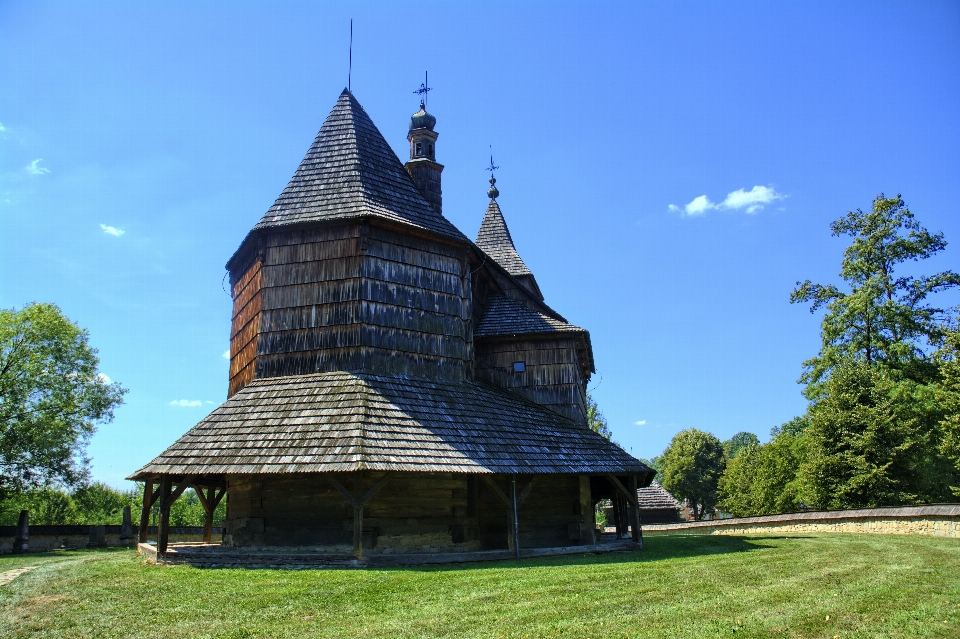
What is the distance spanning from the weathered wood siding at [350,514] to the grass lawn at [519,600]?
6.74ft

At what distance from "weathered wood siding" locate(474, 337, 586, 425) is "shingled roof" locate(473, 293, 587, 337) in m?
0.30

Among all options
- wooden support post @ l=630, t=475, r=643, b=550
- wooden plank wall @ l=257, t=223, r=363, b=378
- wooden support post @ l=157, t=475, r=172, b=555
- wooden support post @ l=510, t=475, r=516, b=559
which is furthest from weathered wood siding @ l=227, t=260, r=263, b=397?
wooden support post @ l=630, t=475, r=643, b=550

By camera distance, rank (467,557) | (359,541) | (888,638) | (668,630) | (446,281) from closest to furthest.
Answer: (888,638) → (668,630) → (359,541) → (467,557) → (446,281)

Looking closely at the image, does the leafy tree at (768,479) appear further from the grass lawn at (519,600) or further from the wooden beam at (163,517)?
the wooden beam at (163,517)

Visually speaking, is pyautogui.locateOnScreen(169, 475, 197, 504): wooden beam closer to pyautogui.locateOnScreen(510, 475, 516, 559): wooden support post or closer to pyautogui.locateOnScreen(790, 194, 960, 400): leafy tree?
pyautogui.locateOnScreen(510, 475, 516, 559): wooden support post

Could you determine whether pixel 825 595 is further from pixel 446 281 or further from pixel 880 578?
pixel 446 281

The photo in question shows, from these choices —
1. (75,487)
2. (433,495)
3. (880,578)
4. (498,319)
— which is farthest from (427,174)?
(75,487)

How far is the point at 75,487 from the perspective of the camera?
94.0ft

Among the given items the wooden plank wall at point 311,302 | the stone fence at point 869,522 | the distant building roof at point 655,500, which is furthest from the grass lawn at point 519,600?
the distant building roof at point 655,500

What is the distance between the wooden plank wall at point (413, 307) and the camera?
15.4 m

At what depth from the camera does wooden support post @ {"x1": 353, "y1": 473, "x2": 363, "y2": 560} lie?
11.9 meters

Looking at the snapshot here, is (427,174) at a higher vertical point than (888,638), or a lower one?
higher

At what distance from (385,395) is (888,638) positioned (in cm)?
993

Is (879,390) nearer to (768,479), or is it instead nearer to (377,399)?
(768,479)
